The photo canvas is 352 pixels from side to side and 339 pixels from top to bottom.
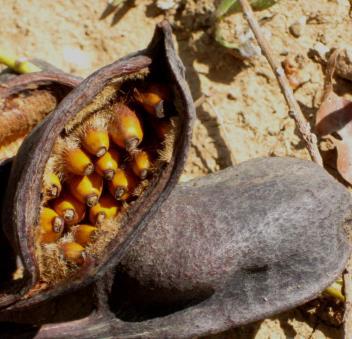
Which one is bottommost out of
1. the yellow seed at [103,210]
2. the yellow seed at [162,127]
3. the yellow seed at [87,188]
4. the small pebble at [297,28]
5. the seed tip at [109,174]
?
the yellow seed at [103,210]

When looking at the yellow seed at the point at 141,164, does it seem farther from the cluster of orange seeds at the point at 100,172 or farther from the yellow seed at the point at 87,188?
the yellow seed at the point at 87,188

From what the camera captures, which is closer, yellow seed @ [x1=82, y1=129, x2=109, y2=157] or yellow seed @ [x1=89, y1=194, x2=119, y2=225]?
yellow seed @ [x1=82, y1=129, x2=109, y2=157]

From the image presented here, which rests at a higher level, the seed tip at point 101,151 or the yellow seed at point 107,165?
the seed tip at point 101,151

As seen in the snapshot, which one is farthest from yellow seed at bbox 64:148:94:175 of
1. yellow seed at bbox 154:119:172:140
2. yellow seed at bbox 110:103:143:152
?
yellow seed at bbox 154:119:172:140

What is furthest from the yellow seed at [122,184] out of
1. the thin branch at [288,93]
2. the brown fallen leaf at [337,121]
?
the brown fallen leaf at [337,121]

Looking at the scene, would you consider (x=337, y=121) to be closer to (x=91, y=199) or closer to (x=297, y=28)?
(x=297, y=28)

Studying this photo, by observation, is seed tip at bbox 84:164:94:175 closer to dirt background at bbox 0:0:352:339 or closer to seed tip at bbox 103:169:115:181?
seed tip at bbox 103:169:115:181
